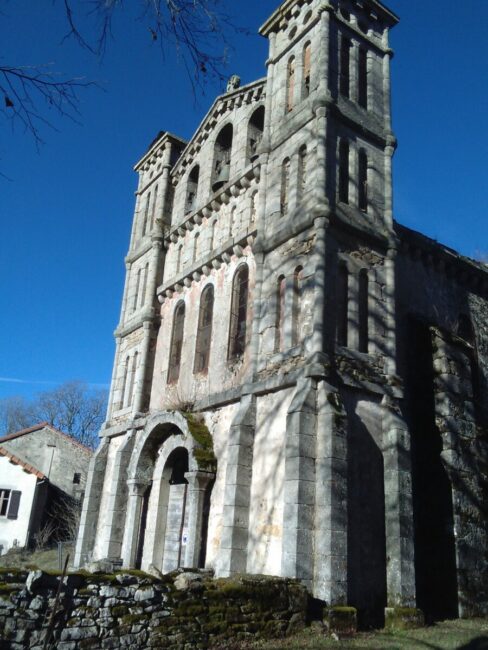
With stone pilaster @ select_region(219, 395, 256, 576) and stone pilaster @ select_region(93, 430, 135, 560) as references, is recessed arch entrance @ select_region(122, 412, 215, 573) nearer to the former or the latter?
stone pilaster @ select_region(93, 430, 135, 560)

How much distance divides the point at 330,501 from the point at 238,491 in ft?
7.12

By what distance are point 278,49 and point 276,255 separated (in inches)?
240

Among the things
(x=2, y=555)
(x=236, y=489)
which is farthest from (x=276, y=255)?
(x=2, y=555)

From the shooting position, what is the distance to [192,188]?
61.6 ft

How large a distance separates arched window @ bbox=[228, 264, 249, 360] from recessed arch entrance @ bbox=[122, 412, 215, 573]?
1.99 meters

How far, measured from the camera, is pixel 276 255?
12.9 metres

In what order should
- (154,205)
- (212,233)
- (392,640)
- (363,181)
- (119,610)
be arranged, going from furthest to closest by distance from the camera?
(154,205), (212,233), (363,181), (392,640), (119,610)

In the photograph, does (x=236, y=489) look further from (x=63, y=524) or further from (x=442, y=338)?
(x=63, y=524)

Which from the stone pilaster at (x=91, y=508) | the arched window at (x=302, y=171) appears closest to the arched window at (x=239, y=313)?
the arched window at (x=302, y=171)

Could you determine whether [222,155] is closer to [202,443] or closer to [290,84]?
[290,84]

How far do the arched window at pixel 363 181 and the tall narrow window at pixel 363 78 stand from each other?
1.61 m

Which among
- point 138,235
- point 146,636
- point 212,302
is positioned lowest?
point 146,636

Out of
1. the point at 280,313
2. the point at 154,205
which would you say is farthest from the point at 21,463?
the point at 280,313

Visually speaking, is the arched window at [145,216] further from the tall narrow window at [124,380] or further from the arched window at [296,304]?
the arched window at [296,304]
